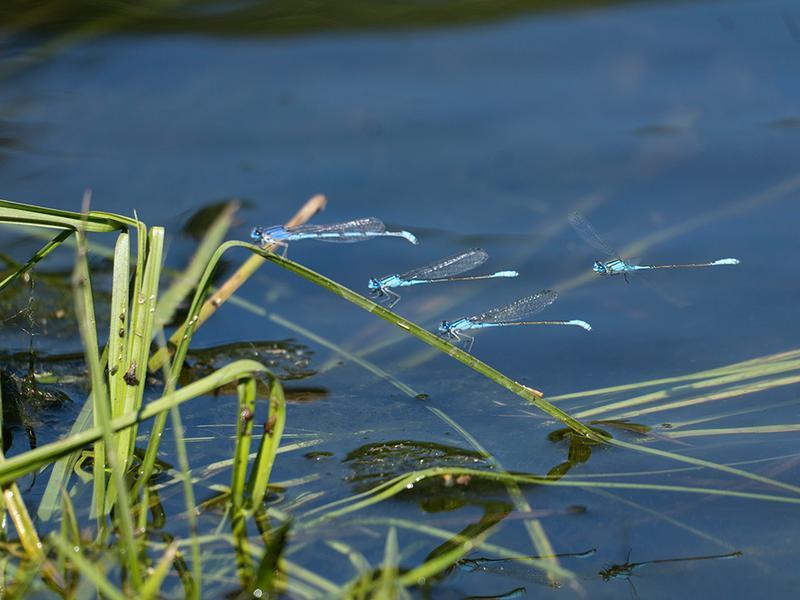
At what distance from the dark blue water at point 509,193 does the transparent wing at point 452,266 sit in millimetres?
381

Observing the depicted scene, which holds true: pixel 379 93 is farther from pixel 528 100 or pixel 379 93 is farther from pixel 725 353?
pixel 725 353

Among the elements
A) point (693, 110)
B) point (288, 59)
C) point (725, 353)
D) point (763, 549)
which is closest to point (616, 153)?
point (693, 110)

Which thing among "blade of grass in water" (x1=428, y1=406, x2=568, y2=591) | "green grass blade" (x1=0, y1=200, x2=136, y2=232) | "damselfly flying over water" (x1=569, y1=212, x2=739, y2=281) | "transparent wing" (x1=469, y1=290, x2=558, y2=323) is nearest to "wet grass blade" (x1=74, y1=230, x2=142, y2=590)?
"green grass blade" (x1=0, y1=200, x2=136, y2=232)

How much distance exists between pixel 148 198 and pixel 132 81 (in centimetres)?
162

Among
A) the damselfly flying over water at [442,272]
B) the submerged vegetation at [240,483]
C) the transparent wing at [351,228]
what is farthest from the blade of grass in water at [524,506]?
the transparent wing at [351,228]

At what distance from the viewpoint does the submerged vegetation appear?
283cm

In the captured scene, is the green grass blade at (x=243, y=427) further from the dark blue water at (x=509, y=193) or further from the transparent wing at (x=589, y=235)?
the transparent wing at (x=589, y=235)

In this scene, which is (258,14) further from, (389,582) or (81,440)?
(389,582)

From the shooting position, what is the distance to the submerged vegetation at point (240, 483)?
283 cm

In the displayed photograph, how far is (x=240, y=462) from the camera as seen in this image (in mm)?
3010

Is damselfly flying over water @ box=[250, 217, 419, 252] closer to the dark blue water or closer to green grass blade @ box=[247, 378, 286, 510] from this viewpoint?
the dark blue water

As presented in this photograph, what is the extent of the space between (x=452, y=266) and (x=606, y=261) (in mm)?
875

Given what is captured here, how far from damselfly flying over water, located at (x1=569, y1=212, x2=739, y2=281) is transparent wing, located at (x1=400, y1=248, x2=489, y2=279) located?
63 cm

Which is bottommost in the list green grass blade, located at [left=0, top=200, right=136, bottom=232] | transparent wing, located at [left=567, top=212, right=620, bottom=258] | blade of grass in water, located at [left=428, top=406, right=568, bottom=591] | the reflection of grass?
blade of grass in water, located at [left=428, top=406, right=568, bottom=591]
